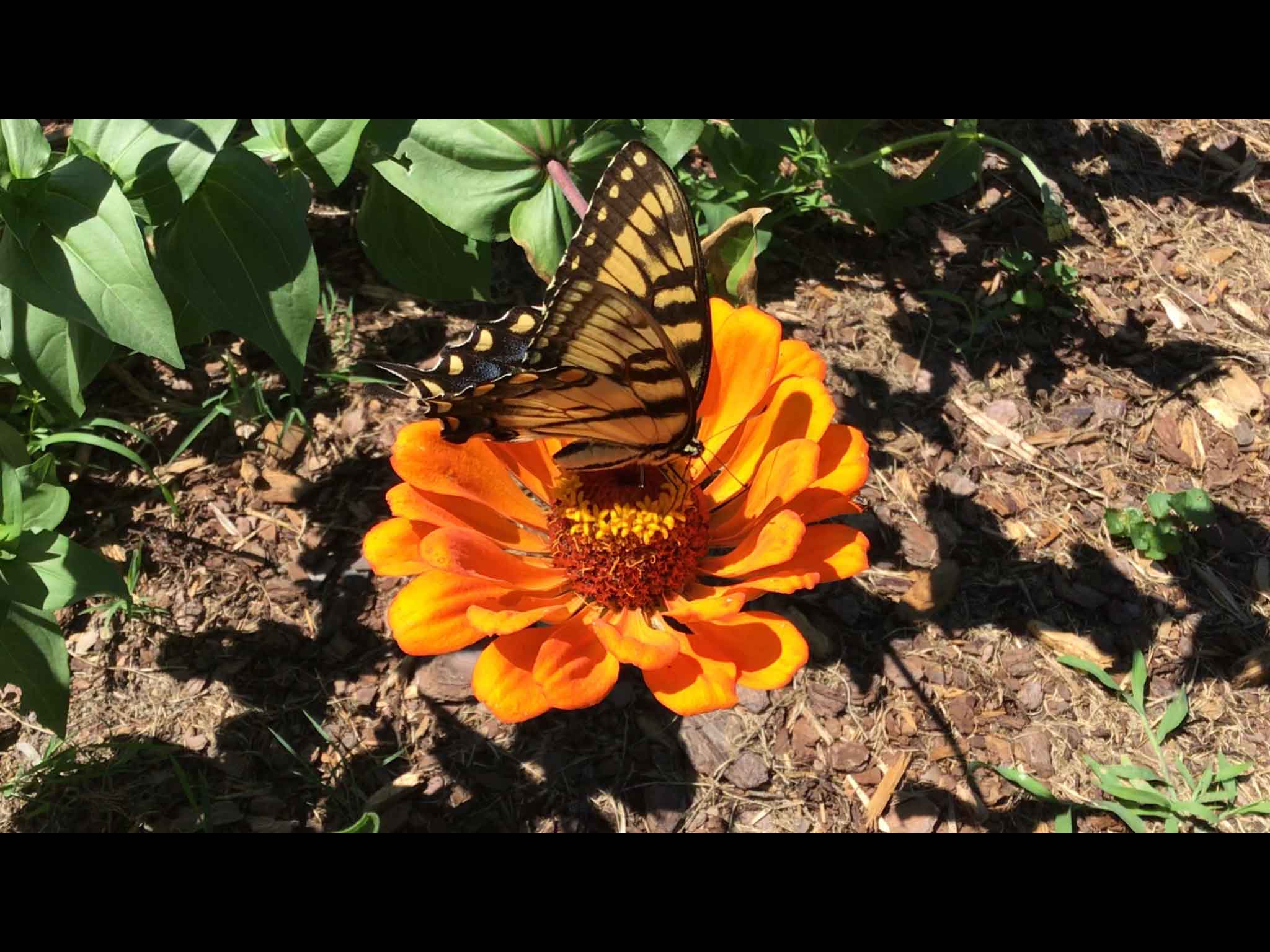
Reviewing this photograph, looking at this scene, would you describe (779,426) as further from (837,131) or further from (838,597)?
(837,131)

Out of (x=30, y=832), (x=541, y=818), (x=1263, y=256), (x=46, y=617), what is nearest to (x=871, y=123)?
(x=1263, y=256)

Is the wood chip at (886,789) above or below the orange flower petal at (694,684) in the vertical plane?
below

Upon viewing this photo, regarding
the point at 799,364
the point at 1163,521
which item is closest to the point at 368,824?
the point at 799,364

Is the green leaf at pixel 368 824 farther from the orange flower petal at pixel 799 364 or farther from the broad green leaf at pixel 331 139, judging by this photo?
the broad green leaf at pixel 331 139

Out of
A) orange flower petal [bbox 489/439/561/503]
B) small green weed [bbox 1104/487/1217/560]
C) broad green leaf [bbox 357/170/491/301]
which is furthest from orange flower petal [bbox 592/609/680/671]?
small green weed [bbox 1104/487/1217/560]

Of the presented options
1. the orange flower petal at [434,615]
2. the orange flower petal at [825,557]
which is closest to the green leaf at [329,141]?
the orange flower petal at [434,615]

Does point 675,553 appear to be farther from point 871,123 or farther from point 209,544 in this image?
point 871,123
